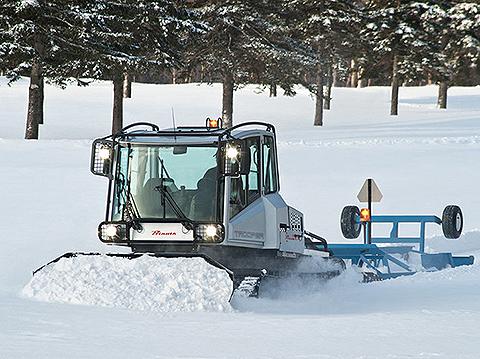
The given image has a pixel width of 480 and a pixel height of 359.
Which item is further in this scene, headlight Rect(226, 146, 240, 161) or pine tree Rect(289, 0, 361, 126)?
pine tree Rect(289, 0, 361, 126)

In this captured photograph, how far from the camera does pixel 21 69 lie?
128 feet

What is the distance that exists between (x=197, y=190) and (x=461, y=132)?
29525 mm

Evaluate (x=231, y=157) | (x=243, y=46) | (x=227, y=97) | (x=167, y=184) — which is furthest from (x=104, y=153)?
(x=227, y=97)

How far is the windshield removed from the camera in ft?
43.2

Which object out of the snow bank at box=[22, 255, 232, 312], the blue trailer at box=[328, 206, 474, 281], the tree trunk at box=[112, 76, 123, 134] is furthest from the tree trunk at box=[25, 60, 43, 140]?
the snow bank at box=[22, 255, 232, 312]

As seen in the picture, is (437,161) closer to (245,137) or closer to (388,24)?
(245,137)

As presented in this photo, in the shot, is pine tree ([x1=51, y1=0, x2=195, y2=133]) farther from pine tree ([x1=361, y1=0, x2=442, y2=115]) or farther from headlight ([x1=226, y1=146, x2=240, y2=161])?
headlight ([x1=226, y1=146, x2=240, y2=161])

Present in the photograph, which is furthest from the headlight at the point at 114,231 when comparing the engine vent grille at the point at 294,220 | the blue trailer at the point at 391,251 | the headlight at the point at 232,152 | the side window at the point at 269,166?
the blue trailer at the point at 391,251

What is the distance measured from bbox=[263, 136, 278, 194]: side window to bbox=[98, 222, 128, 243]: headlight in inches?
73.4

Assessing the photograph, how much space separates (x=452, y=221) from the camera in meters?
18.3

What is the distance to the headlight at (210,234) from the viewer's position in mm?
12906

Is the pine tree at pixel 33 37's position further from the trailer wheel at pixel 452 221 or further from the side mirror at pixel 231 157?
the side mirror at pixel 231 157

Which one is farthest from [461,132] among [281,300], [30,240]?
[281,300]

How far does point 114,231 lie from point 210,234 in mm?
1184
